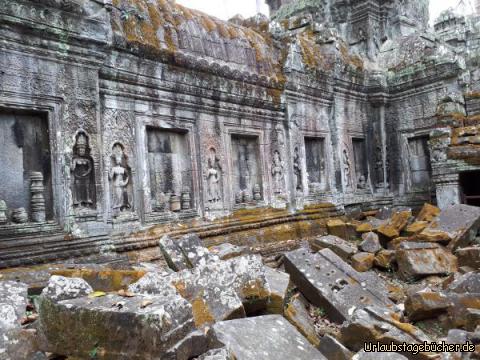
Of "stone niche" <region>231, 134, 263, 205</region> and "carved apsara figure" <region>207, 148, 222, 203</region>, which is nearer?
"carved apsara figure" <region>207, 148, 222, 203</region>

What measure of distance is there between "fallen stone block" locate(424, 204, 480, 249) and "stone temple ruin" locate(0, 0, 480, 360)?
4 cm

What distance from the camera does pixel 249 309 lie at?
14.3 ft

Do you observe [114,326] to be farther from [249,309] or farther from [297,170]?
[297,170]

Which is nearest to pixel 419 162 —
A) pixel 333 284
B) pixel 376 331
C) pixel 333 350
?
pixel 333 284

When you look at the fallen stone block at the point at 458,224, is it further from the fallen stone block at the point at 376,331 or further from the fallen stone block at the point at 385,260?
the fallen stone block at the point at 376,331

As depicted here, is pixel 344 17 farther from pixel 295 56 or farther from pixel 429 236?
pixel 429 236

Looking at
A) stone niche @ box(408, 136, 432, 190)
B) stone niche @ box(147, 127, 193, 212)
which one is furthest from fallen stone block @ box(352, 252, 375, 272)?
stone niche @ box(408, 136, 432, 190)

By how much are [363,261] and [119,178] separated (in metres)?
4.10

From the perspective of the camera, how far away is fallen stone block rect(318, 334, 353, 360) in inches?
150

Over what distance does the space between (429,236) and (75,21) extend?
255 inches

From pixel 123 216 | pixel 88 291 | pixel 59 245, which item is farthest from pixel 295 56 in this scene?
pixel 88 291

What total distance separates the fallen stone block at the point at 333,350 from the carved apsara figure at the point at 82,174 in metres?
3.68

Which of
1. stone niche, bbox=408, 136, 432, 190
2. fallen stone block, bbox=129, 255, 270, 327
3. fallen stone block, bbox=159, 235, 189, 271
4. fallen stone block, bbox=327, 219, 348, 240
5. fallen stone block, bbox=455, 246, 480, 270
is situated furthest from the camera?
stone niche, bbox=408, 136, 432, 190

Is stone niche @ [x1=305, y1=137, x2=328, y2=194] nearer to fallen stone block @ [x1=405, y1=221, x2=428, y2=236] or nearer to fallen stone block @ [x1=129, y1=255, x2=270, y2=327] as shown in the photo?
fallen stone block @ [x1=405, y1=221, x2=428, y2=236]
